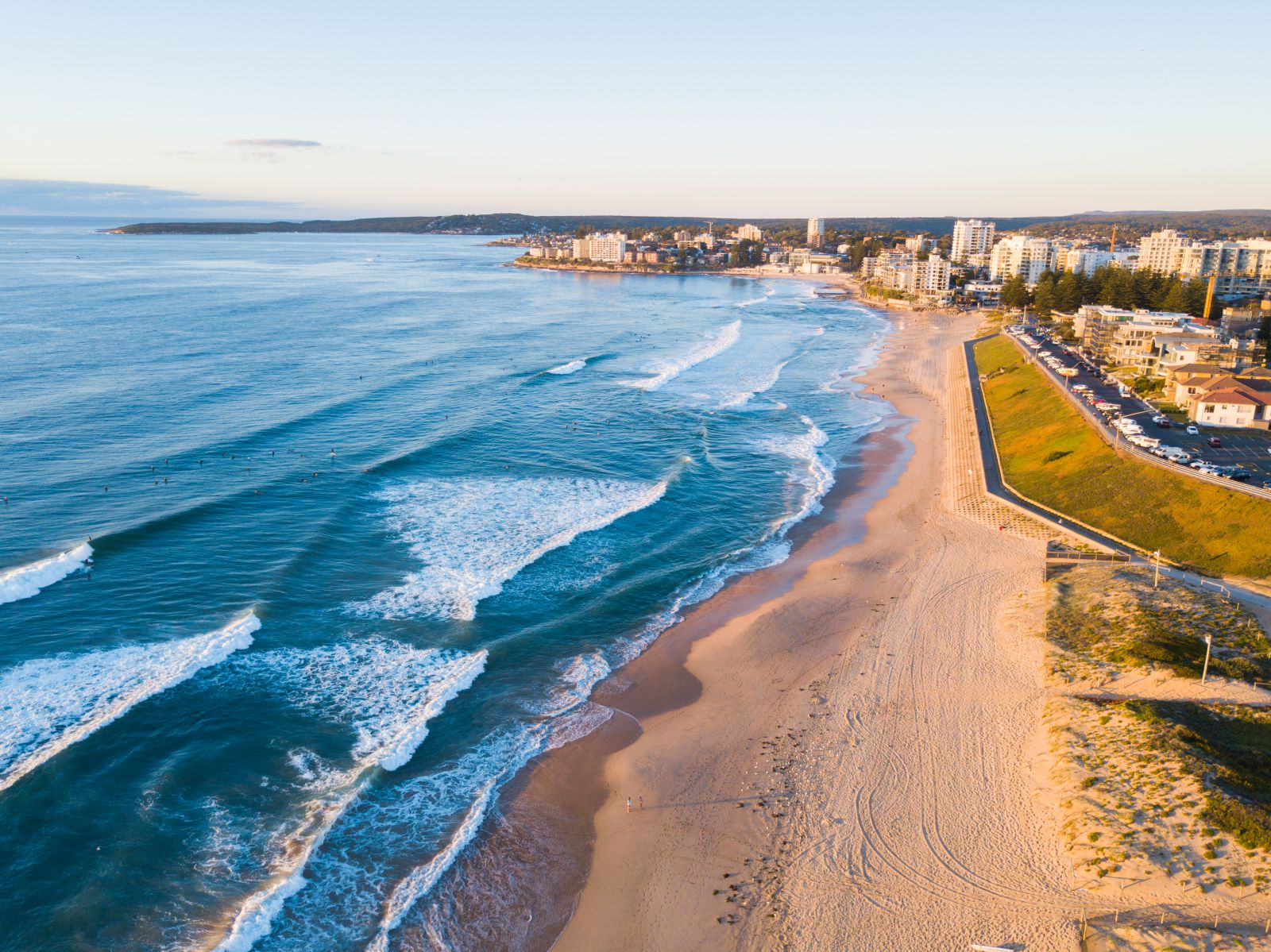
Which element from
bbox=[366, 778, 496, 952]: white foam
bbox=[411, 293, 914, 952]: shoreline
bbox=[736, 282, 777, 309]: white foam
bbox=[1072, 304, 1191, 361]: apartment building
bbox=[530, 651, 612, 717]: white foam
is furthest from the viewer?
bbox=[736, 282, 777, 309]: white foam

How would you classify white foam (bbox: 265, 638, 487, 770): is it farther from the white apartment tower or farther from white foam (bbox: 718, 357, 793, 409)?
the white apartment tower

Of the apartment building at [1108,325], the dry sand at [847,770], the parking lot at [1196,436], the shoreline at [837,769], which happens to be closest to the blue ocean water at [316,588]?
the shoreline at [837,769]

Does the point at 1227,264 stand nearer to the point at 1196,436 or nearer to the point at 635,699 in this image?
the point at 1196,436

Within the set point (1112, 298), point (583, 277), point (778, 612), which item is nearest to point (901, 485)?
point (778, 612)

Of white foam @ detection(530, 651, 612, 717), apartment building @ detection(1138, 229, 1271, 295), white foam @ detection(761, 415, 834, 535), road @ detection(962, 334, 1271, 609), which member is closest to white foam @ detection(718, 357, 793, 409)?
white foam @ detection(761, 415, 834, 535)

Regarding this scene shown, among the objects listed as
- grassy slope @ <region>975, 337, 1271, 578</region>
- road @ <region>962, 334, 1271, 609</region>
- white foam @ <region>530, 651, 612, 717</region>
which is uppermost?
grassy slope @ <region>975, 337, 1271, 578</region>

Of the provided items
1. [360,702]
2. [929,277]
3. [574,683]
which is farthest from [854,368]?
[929,277]
